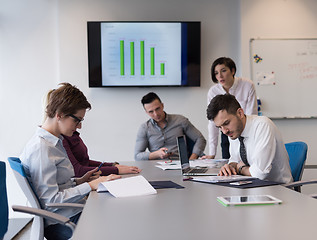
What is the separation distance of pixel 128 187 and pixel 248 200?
0.64m

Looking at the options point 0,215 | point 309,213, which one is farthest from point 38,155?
point 309,213

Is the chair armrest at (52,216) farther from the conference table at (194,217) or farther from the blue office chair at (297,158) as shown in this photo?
the blue office chair at (297,158)

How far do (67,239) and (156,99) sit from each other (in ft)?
6.47

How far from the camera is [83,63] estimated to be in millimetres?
4812

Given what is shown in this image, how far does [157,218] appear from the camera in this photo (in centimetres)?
144

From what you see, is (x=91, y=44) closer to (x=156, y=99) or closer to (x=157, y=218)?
(x=156, y=99)

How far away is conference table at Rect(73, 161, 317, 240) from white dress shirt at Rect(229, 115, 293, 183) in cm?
40

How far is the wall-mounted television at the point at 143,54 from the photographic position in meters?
4.74

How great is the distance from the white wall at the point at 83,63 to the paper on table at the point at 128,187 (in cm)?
276

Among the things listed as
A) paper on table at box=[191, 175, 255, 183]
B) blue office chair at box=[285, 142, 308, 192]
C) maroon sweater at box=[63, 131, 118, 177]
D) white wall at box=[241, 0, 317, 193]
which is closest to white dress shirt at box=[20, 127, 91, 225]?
maroon sweater at box=[63, 131, 118, 177]

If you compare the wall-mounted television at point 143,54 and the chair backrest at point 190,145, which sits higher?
the wall-mounted television at point 143,54

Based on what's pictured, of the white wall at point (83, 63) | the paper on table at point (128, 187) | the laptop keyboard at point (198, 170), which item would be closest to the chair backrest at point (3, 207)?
the paper on table at point (128, 187)

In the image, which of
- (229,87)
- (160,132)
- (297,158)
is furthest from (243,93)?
(297,158)

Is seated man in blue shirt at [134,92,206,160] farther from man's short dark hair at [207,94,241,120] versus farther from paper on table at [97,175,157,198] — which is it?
paper on table at [97,175,157,198]
